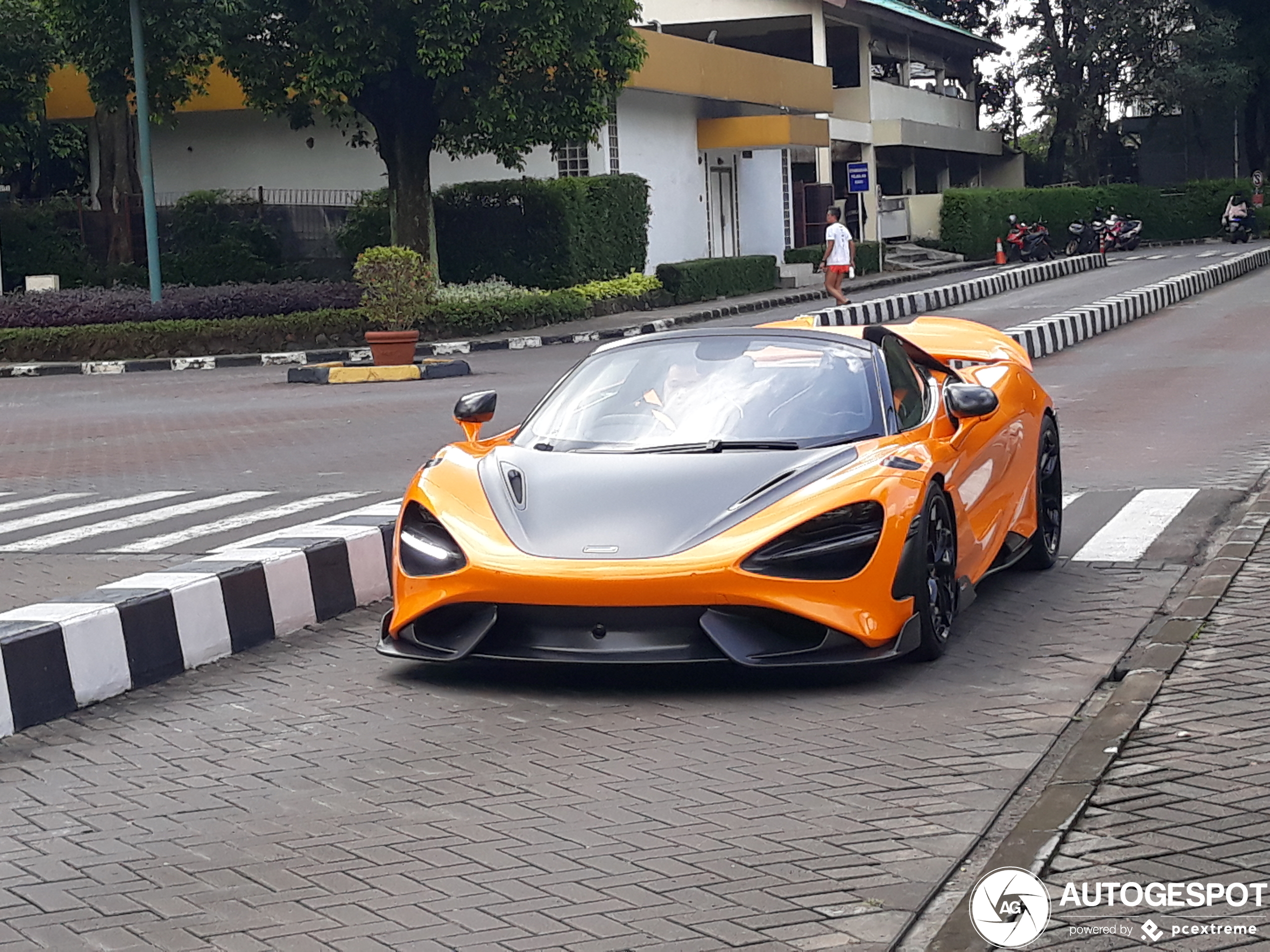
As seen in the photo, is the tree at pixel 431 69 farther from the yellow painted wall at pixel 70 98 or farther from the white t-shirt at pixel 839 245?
the yellow painted wall at pixel 70 98

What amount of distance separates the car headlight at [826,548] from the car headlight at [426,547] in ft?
3.48

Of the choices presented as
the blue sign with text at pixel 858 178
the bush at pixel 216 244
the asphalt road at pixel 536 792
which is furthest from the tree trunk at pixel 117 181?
the asphalt road at pixel 536 792

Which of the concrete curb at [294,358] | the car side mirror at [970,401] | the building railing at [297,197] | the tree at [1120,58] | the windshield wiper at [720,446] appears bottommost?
the concrete curb at [294,358]

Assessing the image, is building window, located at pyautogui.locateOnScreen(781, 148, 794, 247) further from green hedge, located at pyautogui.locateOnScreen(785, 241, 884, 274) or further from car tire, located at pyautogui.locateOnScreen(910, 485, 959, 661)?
car tire, located at pyautogui.locateOnScreen(910, 485, 959, 661)

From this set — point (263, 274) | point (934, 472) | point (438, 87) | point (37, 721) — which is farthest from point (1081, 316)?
point (37, 721)

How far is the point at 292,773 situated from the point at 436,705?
867mm

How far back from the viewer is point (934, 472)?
6.81 metres

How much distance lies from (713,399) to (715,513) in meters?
1.07

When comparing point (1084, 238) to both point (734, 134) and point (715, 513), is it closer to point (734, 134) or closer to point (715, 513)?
point (734, 134)

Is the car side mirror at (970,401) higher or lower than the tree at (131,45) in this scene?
lower

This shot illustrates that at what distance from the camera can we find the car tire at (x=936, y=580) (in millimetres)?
6535

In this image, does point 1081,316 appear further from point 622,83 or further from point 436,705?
point 436,705

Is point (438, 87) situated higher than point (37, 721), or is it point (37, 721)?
point (438, 87)

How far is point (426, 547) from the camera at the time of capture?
6.57m
